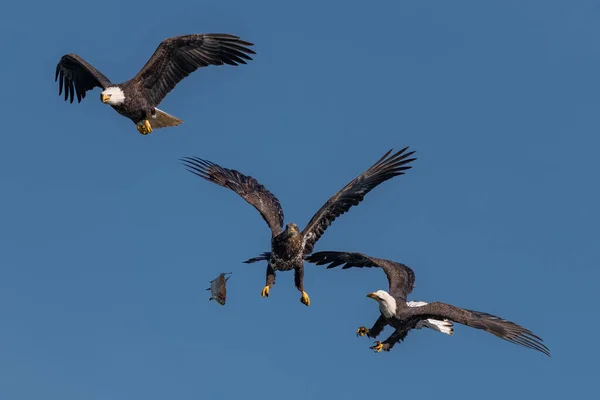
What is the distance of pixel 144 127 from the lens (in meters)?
21.0

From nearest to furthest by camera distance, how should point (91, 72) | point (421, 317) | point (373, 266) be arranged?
point (421, 317), point (373, 266), point (91, 72)

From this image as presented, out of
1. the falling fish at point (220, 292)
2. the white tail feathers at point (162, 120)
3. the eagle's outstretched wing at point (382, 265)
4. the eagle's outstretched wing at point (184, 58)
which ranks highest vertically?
the eagle's outstretched wing at point (184, 58)

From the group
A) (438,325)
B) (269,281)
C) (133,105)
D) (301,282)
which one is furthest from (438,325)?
(133,105)

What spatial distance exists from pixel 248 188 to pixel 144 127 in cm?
209

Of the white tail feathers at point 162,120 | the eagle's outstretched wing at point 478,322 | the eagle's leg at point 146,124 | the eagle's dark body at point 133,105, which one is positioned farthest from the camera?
the white tail feathers at point 162,120

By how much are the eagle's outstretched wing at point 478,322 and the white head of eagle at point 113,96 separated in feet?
17.9

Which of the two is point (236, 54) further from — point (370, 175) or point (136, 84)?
point (370, 175)

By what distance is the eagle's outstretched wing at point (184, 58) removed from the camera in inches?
815

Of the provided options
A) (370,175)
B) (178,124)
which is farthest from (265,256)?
(178,124)

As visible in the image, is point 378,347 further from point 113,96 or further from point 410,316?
point 113,96

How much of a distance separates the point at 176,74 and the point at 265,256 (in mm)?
3593

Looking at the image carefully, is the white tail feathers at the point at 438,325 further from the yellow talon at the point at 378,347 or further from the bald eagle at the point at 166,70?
the bald eagle at the point at 166,70

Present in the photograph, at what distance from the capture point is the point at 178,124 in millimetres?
21219

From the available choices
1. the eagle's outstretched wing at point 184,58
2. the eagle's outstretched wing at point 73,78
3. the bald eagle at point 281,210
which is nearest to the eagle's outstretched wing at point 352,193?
the bald eagle at point 281,210
